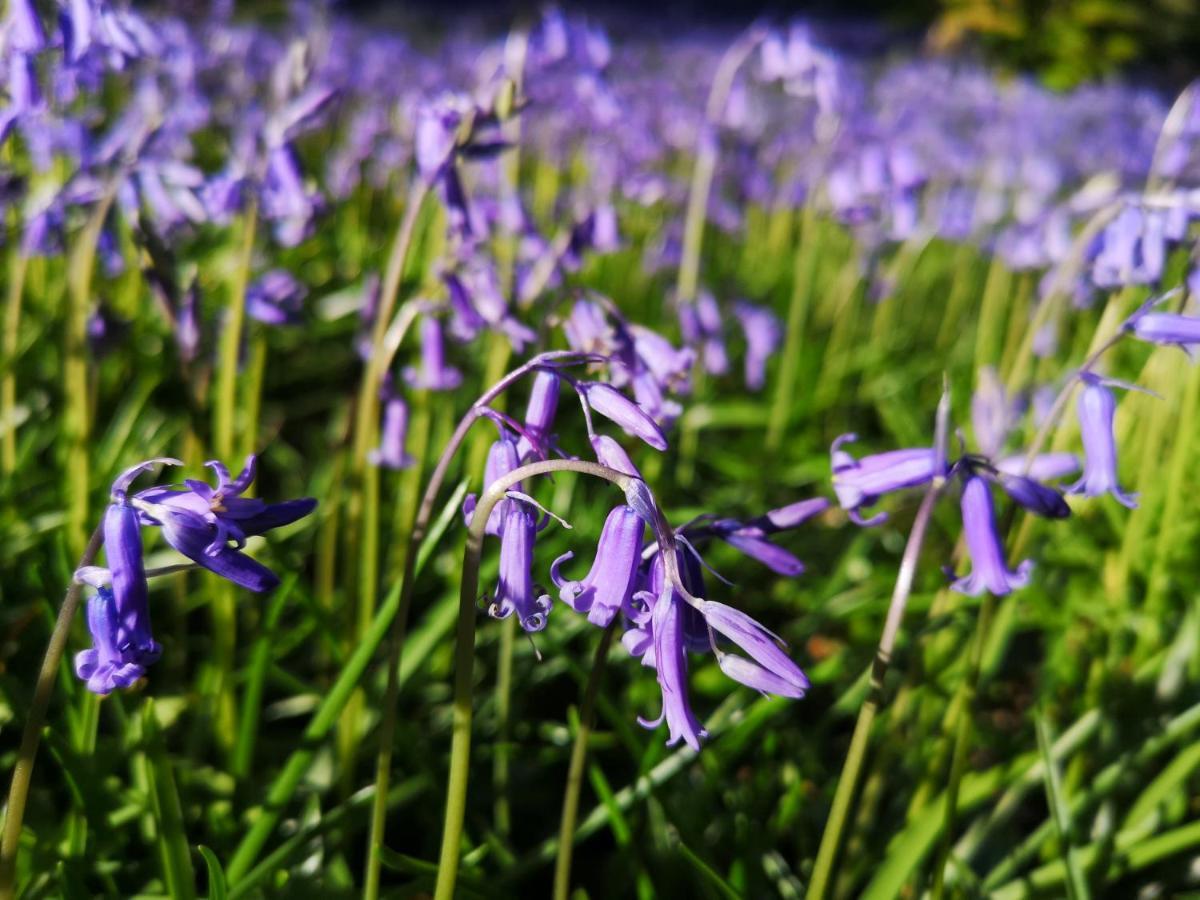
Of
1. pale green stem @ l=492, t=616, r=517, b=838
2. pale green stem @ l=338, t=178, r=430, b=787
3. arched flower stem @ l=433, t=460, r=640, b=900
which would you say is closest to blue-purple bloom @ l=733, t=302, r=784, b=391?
pale green stem @ l=338, t=178, r=430, b=787

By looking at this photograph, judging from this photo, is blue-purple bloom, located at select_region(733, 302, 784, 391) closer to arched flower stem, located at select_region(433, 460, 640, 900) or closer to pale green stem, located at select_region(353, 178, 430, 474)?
pale green stem, located at select_region(353, 178, 430, 474)

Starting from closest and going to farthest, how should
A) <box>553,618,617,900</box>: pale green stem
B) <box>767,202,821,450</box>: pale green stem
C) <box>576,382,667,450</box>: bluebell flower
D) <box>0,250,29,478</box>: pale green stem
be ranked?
<box>576,382,667,450</box>: bluebell flower
<box>553,618,617,900</box>: pale green stem
<box>0,250,29,478</box>: pale green stem
<box>767,202,821,450</box>: pale green stem

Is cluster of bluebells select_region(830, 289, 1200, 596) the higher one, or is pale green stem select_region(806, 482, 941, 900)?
cluster of bluebells select_region(830, 289, 1200, 596)

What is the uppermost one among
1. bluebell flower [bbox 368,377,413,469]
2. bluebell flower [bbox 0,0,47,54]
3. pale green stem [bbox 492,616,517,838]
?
bluebell flower [bbox 0,0,47,54]

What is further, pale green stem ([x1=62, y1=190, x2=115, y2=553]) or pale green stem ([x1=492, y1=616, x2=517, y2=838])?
pale green stem ([x1=62, y1=190, x2=115, y2=553])

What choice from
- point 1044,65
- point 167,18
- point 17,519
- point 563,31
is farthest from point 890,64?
point 17,519

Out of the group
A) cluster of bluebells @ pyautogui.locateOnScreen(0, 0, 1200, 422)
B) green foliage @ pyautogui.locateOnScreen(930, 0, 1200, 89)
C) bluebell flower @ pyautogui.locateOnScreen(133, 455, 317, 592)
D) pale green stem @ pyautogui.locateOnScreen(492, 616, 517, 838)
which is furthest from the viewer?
green foliage @ pyautogui.locateOnScreen(930, 0, 1200, 89)

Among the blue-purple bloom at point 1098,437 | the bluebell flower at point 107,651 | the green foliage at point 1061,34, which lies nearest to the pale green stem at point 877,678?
the blue-purple bloom at point 1098,437

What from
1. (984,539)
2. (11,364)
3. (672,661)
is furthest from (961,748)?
(11,364)

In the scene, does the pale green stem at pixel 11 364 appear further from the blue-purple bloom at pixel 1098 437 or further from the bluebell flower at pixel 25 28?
the blue-purple bloom at pixel 1098 437
